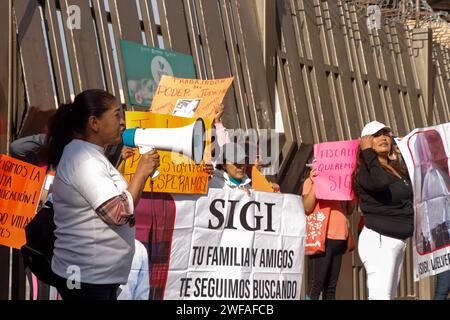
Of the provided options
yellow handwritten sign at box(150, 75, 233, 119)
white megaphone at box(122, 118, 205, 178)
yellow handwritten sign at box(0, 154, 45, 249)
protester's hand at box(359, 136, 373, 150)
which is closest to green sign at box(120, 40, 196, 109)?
yellow handwritten sign at box(150, 75, 233, 119)

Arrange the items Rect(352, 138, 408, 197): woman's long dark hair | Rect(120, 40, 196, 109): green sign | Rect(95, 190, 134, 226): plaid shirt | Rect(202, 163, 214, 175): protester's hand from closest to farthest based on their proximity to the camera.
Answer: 1. Rect(95, 190, 134, 226): plaid shirt
2. Rect(202, 163, 214, 175): protester's hand
3. Rect(352, 138, 408, 197): woman's long dark hair
4. Rect(120, 40, 196, 109): green sign

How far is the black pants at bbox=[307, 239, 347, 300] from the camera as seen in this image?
9.91 metres

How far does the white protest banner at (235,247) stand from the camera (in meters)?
7.54

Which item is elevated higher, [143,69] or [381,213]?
[143,69]

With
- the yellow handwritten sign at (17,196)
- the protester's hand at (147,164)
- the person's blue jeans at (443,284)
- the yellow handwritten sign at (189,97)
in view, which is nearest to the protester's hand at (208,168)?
the yellow handwritten sign at (189,97)

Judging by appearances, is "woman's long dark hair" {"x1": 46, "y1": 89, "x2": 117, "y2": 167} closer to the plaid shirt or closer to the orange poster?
the plaid shirt

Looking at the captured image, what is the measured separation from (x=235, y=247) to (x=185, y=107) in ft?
3.38

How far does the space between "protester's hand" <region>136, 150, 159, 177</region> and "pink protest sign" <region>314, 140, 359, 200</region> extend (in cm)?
387

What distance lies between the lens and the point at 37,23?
873 cm

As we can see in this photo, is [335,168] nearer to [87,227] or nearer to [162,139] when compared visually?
[162,139]

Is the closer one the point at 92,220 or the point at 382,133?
the point at 92,220

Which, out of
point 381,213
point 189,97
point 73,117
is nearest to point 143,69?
point 189,97

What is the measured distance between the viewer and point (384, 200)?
843 centimetres

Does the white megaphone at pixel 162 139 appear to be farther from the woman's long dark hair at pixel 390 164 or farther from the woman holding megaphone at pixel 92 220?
the woman's long dark hair at pixel 390 164
